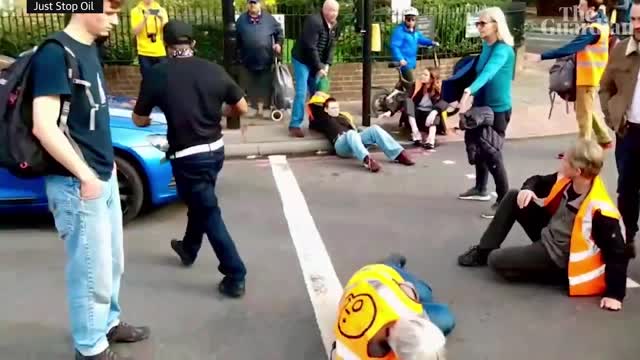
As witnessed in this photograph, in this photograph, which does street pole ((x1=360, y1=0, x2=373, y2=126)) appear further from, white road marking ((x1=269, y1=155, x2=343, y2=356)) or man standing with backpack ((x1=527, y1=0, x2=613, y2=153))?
man standing with backpack ((x1=527, y1=0, x2=613, y2=153))

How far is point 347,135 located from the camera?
8547 millimetres

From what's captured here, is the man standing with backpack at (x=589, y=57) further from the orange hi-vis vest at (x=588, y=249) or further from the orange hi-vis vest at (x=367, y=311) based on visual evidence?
the orange hi-vis vest at (x=367, y=311)

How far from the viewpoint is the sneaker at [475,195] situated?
6984 mm

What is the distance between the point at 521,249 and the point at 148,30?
6.71 meters

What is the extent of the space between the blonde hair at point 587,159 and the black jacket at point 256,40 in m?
6.14

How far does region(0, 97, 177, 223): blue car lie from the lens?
6.07 m

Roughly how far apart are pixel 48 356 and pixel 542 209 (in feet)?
10.1

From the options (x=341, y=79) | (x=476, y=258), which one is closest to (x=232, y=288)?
(x=476, y=258)

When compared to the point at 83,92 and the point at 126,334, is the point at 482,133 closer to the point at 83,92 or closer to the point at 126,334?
the point at 126,334

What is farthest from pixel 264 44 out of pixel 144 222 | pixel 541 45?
pixel 541 45

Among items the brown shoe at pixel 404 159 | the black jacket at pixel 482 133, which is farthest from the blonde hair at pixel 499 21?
the brown shoe at pixel 404 159

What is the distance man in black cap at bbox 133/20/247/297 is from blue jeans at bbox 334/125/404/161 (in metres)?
3.70

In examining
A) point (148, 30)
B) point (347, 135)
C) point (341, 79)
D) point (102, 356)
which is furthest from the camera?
point (341, 79)

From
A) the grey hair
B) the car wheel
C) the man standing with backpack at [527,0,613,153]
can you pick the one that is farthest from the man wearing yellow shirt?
the grey hair
